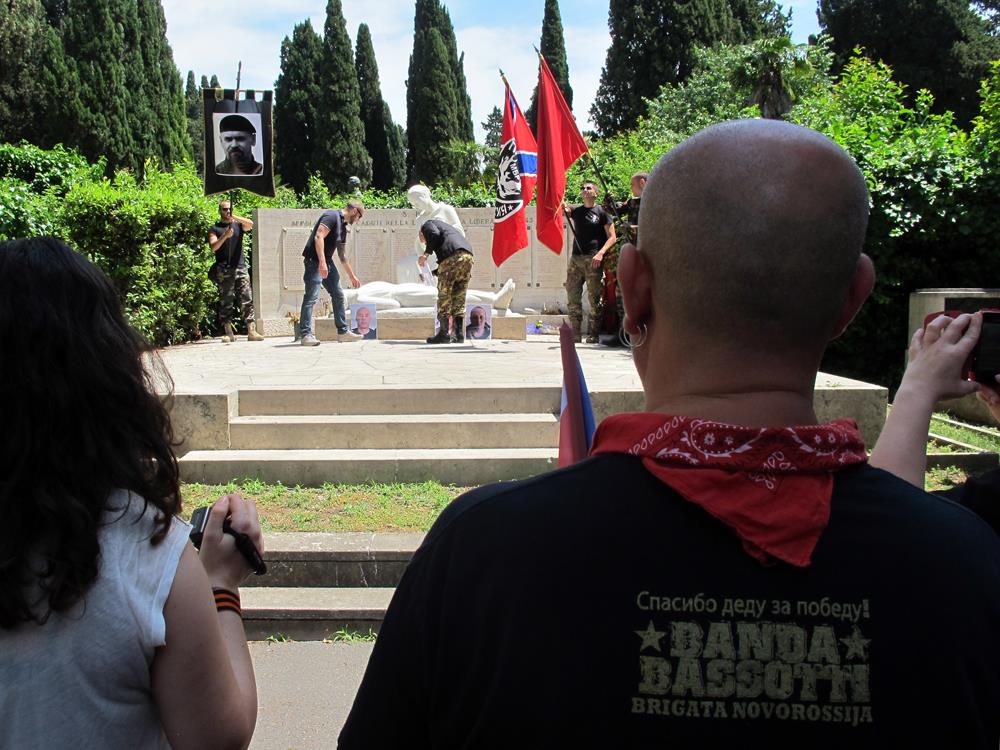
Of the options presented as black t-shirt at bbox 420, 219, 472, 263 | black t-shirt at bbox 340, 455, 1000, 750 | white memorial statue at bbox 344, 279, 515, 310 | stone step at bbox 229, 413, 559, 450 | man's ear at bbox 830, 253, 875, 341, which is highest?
black t-shirt at bbox 420, 219, 472, 263

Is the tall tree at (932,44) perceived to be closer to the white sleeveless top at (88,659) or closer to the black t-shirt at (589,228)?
the black t-shirt at (589,228)

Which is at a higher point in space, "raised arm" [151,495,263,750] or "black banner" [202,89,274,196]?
"black banner" [202,89,274,196]

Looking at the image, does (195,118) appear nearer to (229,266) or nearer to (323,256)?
(229,266)

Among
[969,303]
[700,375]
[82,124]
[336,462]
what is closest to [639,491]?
[700,375]

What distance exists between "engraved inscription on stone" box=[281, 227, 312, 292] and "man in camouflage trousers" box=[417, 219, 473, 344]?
5515 mm

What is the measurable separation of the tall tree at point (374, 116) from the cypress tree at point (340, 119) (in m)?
3.61

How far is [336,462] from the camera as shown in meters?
6.54

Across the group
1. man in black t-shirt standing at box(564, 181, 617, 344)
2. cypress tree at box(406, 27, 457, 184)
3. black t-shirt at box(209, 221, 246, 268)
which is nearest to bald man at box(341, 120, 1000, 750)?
man in black t-shirt standing at box(564, 181, 617, 344)

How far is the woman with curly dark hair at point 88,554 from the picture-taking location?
1.42m

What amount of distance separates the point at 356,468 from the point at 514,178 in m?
6.47

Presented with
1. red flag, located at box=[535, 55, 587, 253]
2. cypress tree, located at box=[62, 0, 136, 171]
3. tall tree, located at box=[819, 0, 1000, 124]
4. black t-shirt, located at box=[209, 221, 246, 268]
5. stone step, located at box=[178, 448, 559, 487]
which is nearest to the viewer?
stone step, located at box=[178, 448, 559, 487]

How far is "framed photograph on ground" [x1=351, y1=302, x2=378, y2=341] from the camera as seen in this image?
543 inches

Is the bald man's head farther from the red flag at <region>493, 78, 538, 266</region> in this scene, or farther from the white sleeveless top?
the red flag at <region>493, 78, 538, 266</region>

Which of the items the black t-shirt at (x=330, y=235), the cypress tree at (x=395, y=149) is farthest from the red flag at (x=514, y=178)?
the cypress tree at (x=395, y=149)
